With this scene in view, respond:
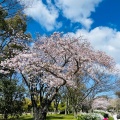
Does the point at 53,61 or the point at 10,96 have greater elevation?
the point at 53,61

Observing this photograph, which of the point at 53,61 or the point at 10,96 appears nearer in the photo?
the point at 53,61

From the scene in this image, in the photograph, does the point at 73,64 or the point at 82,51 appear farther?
the point at 73,64

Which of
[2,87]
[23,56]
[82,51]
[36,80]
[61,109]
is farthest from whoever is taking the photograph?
[61,109]

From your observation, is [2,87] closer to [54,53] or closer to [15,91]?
[15,91]

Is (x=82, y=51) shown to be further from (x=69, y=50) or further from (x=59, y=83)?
(x=59, y=83)

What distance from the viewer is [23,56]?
17.1 metres

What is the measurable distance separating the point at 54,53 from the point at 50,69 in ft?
6.50

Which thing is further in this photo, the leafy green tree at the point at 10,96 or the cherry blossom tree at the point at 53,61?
the leafy green tree at the point at 10,96

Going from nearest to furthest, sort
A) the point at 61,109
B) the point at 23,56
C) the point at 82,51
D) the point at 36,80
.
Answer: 1. the point at 23,56
2. the point at 82,51
3. the point at 36,80
4. the point at 61,109

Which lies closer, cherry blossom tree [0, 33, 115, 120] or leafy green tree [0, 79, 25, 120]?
cherry blossom tree [0, 33, 115, 120]

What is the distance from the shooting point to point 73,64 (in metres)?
21.5

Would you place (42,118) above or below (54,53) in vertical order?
below

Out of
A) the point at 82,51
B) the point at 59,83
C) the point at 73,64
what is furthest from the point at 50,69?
the point at 73,64

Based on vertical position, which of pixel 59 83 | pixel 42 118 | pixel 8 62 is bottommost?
pixel 42 118
